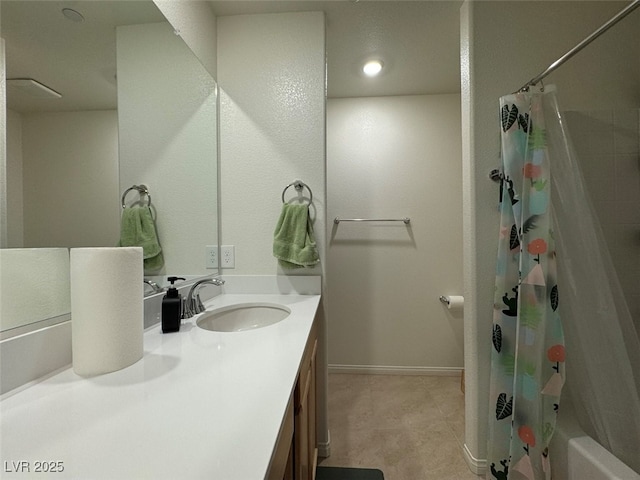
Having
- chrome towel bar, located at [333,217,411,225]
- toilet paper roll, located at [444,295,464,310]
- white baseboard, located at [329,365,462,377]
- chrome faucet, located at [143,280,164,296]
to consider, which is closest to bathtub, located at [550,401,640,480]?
toilet paper roll, located at [444,295,464,310]

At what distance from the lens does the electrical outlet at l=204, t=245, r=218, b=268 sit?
142 cm

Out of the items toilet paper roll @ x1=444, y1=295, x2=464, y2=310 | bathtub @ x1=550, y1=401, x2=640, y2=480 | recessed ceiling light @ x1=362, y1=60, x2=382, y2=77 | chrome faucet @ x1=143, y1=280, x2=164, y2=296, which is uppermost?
recessed ceiling light @ x1=362, y1=60, x2=382, y2=77

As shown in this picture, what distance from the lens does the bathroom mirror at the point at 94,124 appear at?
60cm

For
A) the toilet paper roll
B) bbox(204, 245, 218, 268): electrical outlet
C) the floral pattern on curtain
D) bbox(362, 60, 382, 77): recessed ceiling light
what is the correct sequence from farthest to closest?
the toilet paper roll → bbox(362, 60, 382, 77): recessed ceiling light → bbox(204, 245, 218, 268): electrical outlet → the floral pattern on curtain

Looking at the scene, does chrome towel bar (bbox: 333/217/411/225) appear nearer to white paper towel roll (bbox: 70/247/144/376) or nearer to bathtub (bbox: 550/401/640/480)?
bathtub (bbox: 550/401/640/480)

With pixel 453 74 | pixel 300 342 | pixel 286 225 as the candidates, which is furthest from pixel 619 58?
pixel 300 342

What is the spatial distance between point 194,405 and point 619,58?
225 cm

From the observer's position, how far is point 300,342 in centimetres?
80

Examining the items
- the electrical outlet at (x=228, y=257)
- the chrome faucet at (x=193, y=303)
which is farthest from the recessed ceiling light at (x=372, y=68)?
the chrome faucet at (x=193, y=303)

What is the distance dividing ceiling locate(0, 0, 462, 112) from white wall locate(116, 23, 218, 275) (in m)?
0.08

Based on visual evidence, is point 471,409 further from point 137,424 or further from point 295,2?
point 295,2

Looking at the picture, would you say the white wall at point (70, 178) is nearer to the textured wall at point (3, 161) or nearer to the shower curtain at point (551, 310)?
the textured wall at point (3, 161)

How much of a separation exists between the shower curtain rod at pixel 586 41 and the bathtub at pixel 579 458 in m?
1.45

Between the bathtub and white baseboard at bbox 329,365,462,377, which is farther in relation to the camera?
white baseboard at bbox 329,365,462,377
